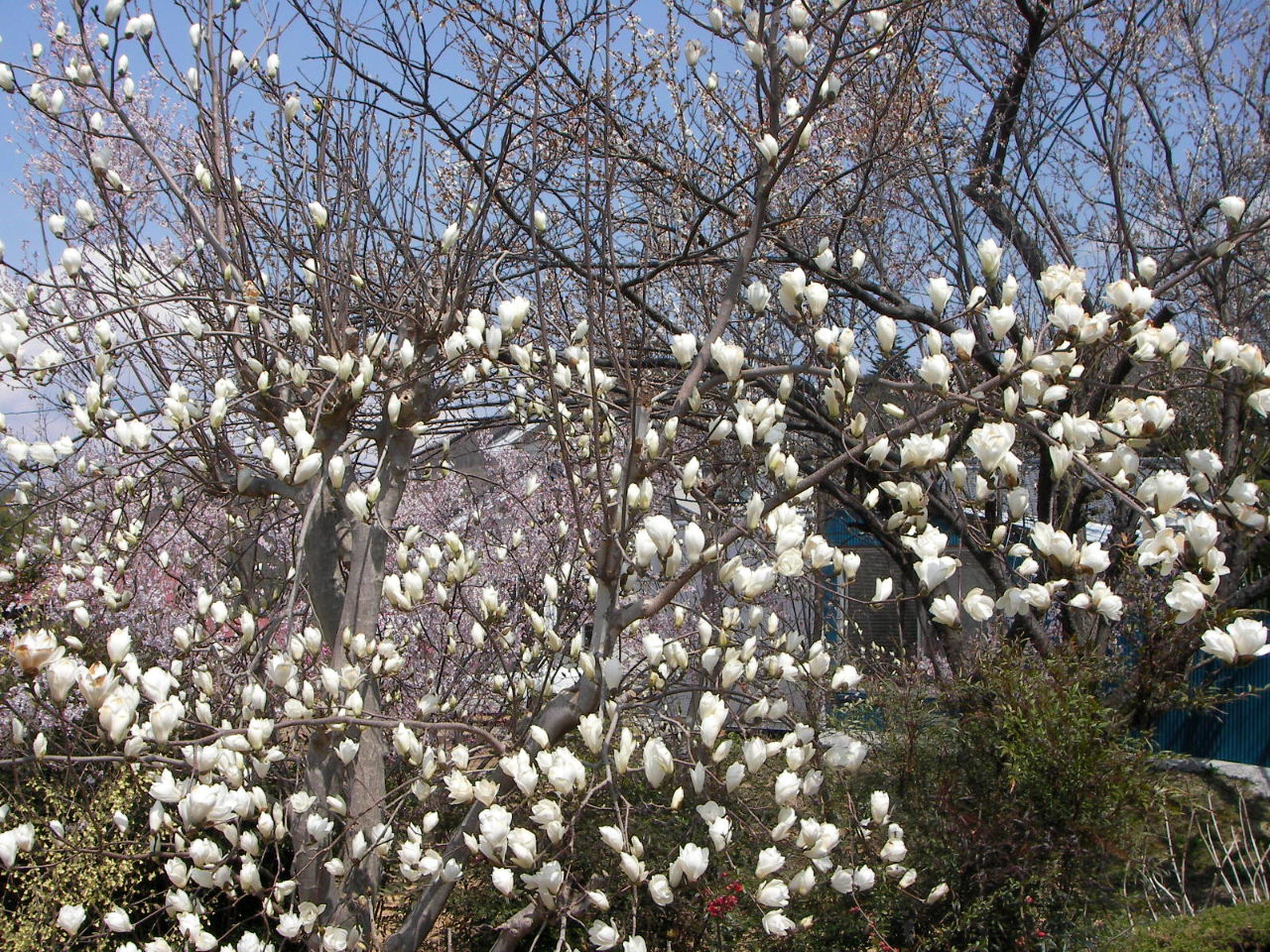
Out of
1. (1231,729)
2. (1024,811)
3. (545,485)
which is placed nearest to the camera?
(1024,811)

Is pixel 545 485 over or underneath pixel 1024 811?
over

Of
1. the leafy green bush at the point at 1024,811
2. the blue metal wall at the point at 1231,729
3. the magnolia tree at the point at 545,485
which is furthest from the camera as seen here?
the blue metal wall at the point at 1231,729

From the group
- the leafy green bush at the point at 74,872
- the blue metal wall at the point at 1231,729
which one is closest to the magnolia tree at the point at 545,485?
the leafy green bush at the point at 74,872

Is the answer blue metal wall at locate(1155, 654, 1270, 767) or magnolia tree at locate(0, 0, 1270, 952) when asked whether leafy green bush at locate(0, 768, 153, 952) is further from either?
blue metal wall at locate(1155, 654, 1270, 767)

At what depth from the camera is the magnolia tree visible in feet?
6.39

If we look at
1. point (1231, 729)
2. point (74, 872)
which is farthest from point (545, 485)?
point (1231, 729)

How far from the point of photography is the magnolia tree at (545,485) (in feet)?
6.39

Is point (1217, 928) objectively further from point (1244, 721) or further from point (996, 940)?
point (1244, 721)

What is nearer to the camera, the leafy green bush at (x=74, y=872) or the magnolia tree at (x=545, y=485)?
the magnolia tree at (x=545, y=485)

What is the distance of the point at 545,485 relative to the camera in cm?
580

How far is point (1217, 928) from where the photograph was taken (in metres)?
3.03

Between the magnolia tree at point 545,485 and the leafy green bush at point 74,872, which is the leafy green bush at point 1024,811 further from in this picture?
the leafy green bush at point 74,872

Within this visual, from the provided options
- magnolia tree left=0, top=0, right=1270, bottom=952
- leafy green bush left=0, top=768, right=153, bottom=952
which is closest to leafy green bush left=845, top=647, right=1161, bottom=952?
magnolia tree left=0, top=0, right=1270, bottom=952

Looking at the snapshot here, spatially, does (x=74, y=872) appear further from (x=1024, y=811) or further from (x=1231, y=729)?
(x=1231, y=729)
